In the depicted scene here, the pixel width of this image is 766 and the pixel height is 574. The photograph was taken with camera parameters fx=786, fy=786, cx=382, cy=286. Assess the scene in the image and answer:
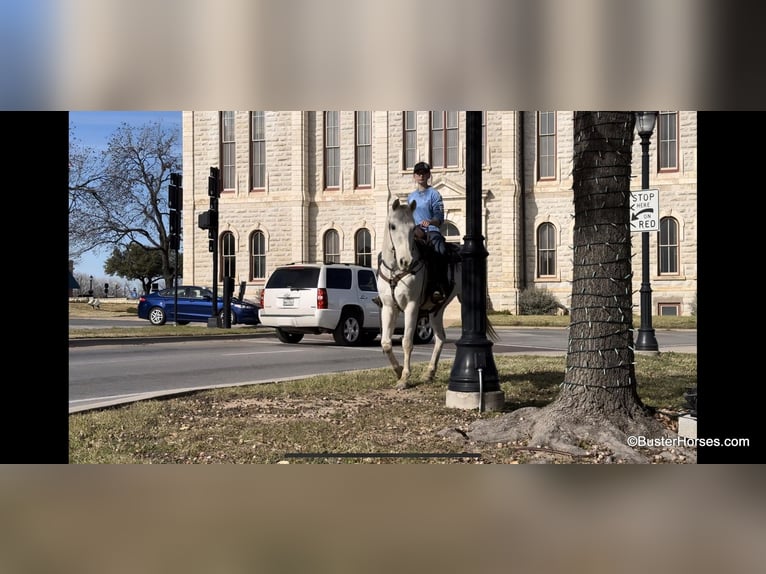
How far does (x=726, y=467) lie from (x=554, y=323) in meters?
1.49

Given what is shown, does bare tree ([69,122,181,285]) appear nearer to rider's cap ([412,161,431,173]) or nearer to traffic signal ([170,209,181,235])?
traffic signal ([170,209,181,235])

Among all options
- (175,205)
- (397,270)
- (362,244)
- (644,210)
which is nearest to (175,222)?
(175,205)

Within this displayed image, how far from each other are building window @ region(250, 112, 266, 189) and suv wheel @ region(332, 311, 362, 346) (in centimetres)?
122

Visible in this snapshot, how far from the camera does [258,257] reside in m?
5.95

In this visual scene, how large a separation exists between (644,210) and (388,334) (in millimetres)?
2129

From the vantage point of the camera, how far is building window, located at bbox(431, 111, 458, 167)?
17.7 ft

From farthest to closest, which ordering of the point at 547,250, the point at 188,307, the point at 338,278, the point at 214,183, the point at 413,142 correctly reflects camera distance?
the point at 338,278
the point at 188,307
the point at 547,250
the point at 214,183
the point at 413,142

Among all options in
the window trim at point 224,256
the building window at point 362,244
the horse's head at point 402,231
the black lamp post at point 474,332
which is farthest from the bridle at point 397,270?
the window trim at point 224,256

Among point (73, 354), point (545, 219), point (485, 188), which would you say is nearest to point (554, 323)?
point (545, 219)

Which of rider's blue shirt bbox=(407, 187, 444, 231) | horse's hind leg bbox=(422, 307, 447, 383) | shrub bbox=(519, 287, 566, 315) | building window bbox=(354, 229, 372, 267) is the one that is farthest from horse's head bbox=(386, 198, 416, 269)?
shrub bbox=(519, 287, 566, 315)

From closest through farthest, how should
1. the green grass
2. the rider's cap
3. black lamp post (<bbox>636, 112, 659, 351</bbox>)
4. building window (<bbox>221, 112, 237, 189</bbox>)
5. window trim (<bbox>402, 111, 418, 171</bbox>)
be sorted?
the green grass, window trim (<bbox>402, 111, 418, 171</bbox>), building window (<bbox>221, 112, 237, 189</bbox>), black lamp post (<bbox>636, 112, 659, 351</bbox>), the rider's cap

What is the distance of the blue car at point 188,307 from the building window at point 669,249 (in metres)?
3.02

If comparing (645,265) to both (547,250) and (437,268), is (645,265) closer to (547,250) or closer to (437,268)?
(547,250)

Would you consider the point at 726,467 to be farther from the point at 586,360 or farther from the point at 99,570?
the point at 99,570
